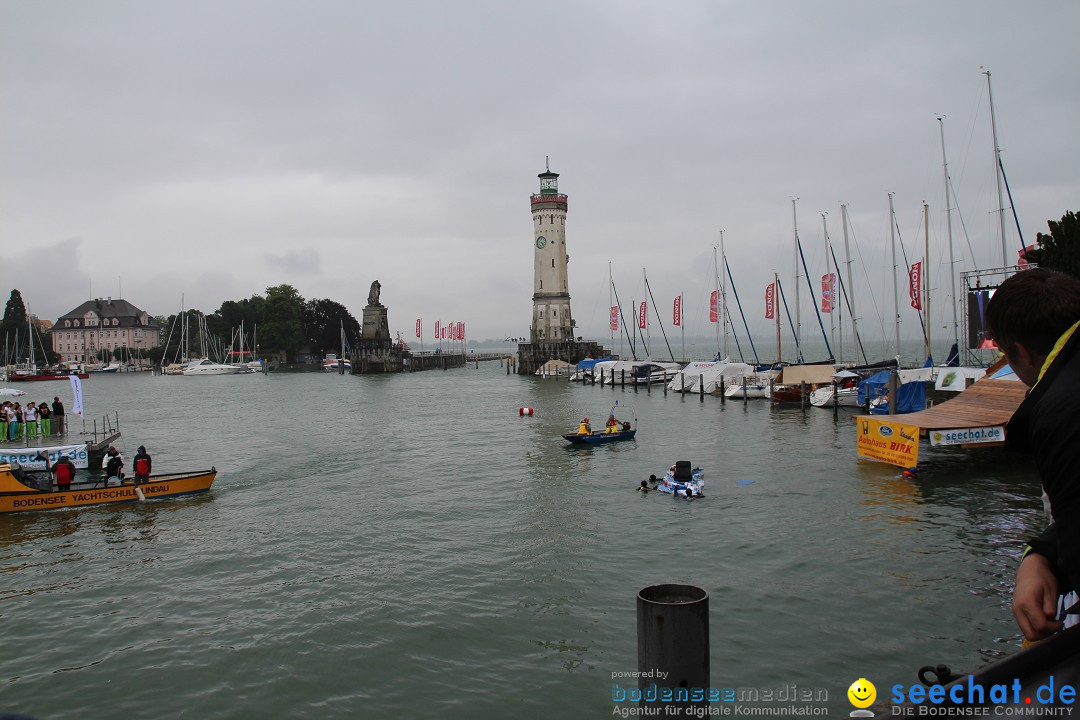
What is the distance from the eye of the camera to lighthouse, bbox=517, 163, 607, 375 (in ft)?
→ 366

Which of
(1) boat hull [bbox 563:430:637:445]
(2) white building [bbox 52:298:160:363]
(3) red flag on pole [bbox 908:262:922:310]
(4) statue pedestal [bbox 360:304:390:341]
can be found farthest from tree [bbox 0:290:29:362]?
(3) red flag on pole [bbox 908:262:922:310]

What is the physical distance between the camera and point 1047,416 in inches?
94.6

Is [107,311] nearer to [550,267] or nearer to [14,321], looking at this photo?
[14,321]

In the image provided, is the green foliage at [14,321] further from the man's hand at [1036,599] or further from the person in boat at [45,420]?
the man's hand at [1036,599]

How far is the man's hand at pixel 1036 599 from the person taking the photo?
2.81 m

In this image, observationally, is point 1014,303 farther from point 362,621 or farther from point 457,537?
point 457,537

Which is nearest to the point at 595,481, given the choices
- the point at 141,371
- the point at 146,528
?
the point at 146,528

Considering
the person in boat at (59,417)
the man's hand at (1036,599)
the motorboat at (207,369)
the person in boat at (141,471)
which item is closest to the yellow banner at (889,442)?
the man's hand at (1036,599)

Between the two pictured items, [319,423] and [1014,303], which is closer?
[1014,303]

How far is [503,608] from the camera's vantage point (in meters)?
14.5

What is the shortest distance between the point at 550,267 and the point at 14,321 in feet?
376

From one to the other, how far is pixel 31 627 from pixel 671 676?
575 inches

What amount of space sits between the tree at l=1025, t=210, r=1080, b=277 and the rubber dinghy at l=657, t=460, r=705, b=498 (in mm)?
18886

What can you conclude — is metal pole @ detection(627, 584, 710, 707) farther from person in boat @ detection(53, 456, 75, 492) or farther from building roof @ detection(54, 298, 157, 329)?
building roof @ detection(54, 298, 157, 329)
